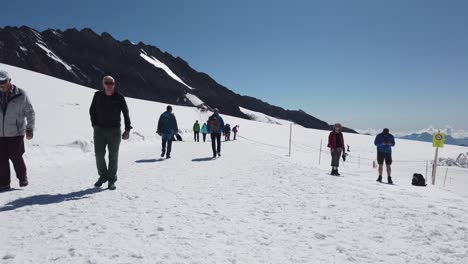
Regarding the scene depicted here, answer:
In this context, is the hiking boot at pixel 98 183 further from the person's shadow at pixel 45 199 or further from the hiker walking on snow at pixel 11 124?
the hiker walking on snow at pixel 11 124

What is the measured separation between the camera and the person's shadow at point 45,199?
4921mm

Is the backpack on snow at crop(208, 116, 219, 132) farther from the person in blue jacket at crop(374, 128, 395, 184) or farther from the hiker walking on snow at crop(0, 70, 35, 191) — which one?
the hiker walking on snow at crop(0, 70, 35, 191)

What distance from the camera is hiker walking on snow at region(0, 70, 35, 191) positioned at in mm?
5895

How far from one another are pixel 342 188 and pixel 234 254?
15.2 feet

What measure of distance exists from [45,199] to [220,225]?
3.40 meters

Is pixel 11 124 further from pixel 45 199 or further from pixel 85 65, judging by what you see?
pixel 85 65

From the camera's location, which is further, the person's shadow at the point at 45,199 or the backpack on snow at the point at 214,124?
the backpack on snow at the point at 214,124

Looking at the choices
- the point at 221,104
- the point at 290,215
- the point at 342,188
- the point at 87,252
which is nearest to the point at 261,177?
the point at 342,188

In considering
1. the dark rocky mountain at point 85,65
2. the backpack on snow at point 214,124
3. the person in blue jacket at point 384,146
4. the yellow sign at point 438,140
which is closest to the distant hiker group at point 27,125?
the backpack on snow at point 214,124

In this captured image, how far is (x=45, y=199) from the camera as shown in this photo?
17.7ft

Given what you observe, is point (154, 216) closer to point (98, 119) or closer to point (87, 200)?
point (87, 200)

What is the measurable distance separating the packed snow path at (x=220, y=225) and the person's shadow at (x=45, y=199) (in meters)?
0.02

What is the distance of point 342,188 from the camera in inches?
285

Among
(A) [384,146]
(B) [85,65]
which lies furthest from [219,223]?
(B) [85,65]
